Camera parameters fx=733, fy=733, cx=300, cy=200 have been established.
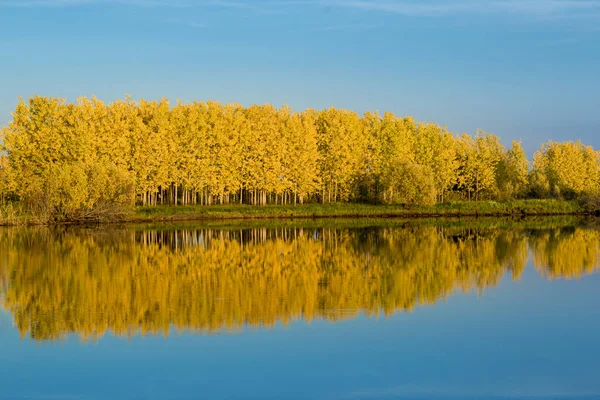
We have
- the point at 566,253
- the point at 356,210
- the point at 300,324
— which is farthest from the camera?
the point at 356,210

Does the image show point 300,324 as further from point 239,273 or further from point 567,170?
point 567,170

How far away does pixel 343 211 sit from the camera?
6962 centimetres

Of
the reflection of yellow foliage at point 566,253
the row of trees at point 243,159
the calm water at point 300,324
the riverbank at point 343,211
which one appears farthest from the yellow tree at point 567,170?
the calm water at point 300,324

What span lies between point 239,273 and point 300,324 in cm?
872

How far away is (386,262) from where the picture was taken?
28578 mm

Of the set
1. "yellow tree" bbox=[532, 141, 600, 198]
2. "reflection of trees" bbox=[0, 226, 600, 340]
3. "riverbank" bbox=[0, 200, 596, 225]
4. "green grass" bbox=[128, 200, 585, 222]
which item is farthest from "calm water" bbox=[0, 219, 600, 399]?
"yellow tree" bbox=[532, 141, 600, 198]

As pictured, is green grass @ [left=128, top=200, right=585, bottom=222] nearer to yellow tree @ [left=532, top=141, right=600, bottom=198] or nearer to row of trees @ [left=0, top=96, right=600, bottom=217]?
row of trees @ [left=0, top=96, right=600, bottom=217]

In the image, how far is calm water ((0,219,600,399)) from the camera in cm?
1250

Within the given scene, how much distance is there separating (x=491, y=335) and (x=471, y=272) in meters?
10.2

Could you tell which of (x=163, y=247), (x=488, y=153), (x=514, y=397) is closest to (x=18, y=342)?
(x=514, y=397)

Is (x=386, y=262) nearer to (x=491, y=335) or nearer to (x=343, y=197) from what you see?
(x=491, y=335)

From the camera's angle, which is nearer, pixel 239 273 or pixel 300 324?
pixel 300 324

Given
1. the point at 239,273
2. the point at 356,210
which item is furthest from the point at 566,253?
the point at 356,210

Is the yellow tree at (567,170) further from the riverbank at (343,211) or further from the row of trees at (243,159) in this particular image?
the riverbank at (343,211)
